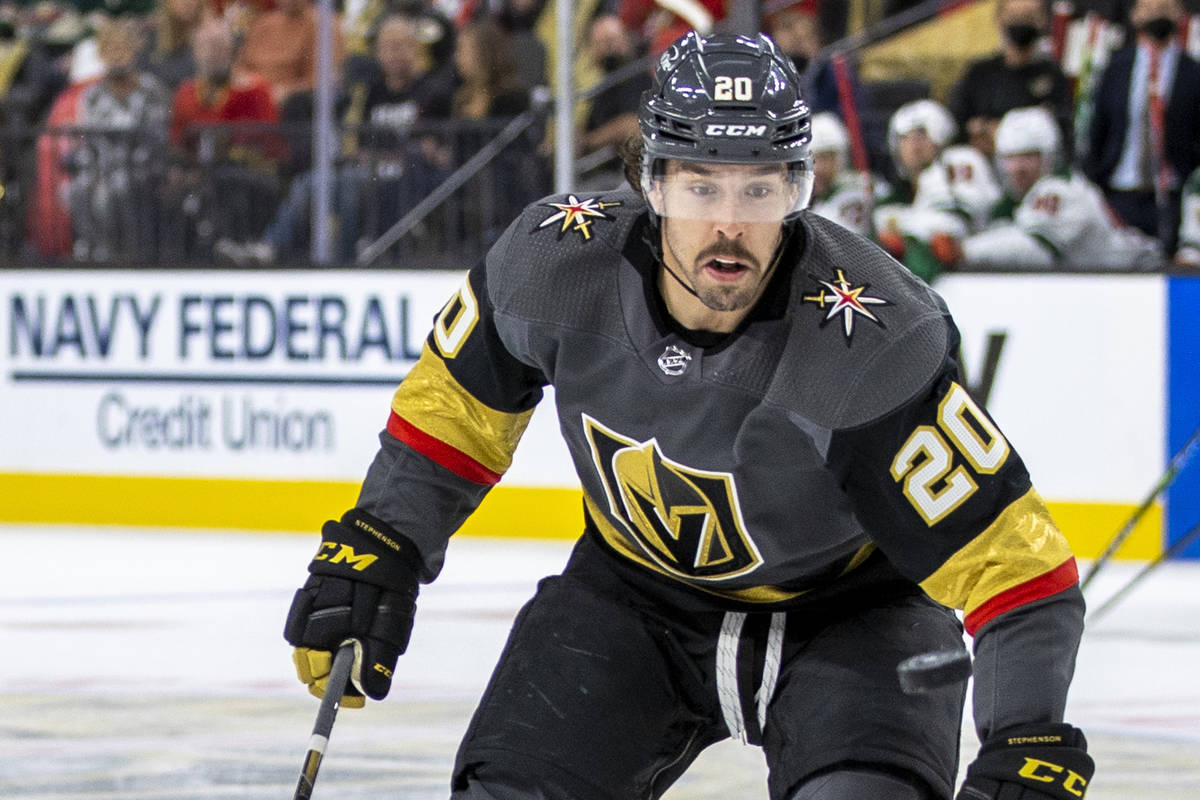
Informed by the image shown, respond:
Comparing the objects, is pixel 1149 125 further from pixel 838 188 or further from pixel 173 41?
pixel 173 41

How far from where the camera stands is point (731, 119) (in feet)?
8.91

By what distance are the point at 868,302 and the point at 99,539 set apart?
245 inches

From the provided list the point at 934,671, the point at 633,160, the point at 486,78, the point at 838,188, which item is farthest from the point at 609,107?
the point at 934,671

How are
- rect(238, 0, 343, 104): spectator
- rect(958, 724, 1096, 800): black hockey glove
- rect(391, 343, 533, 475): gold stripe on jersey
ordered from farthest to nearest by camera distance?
rect(238, 0, 343, 104): spectator, rect(391, 343, 533, 475): gold stripe on jersey, rect(958, 724, 1096, 800): black hockey glove

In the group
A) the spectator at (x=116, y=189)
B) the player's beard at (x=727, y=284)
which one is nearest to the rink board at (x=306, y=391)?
the spectator at (x=116, y=189)

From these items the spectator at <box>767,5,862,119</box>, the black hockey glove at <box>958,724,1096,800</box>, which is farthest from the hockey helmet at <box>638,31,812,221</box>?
the spectator at <box>767,5,862,119</box>

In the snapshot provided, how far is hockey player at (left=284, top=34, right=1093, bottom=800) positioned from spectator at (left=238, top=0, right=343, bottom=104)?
6770mm

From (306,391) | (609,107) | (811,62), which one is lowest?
(306,391)

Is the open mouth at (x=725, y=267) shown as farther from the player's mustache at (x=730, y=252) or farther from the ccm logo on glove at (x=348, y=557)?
the ccm logo on glove at (x=348, y=557)

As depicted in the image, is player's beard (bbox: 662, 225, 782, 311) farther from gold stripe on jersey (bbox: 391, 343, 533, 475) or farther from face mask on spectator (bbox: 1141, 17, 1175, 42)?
face mask on spectator (bbox: 1141, 17, 1175, 42)

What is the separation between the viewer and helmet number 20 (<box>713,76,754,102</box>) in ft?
8.99

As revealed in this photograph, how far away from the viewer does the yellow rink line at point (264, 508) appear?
7668mm

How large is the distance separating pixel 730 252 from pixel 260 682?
10.3ft

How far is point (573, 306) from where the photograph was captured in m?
2.84
